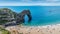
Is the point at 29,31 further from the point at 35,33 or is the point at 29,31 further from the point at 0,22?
the point at 0,22

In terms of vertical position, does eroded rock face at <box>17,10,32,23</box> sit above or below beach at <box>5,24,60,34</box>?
above

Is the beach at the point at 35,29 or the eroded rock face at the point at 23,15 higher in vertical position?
the eroded rock face at the point at 23,15

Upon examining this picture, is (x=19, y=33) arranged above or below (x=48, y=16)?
below

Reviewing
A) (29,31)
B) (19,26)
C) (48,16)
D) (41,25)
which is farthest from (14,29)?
(48,16)

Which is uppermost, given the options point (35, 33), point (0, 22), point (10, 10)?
point (10, 10)
